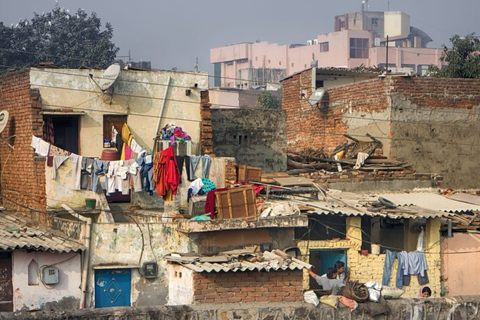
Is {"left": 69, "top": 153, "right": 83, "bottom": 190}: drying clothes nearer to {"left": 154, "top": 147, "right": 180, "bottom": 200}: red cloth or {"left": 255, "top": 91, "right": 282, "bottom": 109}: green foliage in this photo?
{"left": 154, "top": 147, "right": 180, "bottom": 200}: red cloth

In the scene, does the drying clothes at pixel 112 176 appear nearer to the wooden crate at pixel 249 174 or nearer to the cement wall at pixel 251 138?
the wooden crate at pixel 249 174

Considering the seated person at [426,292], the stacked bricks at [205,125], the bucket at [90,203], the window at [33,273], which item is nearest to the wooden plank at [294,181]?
the stacked bricks at [205,125]

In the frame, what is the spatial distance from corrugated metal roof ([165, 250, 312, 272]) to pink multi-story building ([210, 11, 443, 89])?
5383 cm

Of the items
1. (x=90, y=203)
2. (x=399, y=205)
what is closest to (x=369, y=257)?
(x=399, y=205)

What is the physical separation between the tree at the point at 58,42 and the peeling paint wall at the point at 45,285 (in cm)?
2522

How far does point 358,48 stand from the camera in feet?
259

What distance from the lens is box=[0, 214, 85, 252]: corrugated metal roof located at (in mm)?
16656

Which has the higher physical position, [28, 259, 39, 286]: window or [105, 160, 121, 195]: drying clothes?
[105, 160, 121, 195]: drying clothes

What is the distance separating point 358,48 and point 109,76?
60.8 metres

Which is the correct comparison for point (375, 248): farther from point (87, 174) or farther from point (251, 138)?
point (251, 138)

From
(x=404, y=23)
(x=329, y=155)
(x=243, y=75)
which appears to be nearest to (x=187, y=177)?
(x=329, y=155)

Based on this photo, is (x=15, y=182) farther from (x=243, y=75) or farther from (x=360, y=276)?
(x=243, y=75)

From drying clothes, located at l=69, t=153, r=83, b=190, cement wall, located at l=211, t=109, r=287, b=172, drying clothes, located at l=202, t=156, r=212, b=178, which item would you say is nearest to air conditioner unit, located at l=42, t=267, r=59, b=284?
drying clothes, located at l=69, t=153, r=83, b=190

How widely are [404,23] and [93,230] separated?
81459 millimetres
